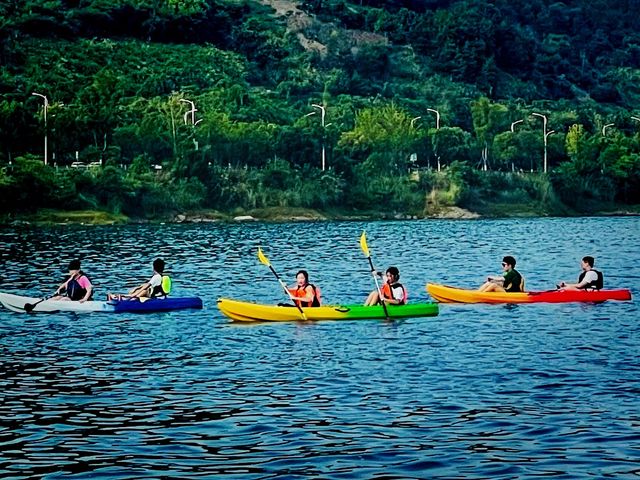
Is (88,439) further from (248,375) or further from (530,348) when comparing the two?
(530,348)

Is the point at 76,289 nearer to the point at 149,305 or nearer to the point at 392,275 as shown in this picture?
the point at 149,305

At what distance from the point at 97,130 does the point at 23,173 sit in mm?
22264

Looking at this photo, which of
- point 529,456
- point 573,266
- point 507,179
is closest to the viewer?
point 529,456

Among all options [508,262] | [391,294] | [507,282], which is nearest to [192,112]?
[507,282]

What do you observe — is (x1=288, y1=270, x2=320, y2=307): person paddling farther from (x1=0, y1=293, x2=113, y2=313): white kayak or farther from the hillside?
the hillside

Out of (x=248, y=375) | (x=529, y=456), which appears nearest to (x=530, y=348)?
(x=248, y=375)

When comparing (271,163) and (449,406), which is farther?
(271,163)

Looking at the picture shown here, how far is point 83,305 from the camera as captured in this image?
1827 inches

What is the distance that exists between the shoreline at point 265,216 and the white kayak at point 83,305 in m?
86.0

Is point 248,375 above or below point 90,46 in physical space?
below

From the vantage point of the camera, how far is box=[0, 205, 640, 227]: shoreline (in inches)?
5384

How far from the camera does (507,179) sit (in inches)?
6786

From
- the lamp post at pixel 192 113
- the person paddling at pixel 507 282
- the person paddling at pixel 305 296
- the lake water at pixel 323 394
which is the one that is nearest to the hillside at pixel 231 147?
the lamp post at pixel 192 113

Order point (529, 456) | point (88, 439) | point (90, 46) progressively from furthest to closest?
point (90, 46)
point (88, 439)
point (529, 456)
